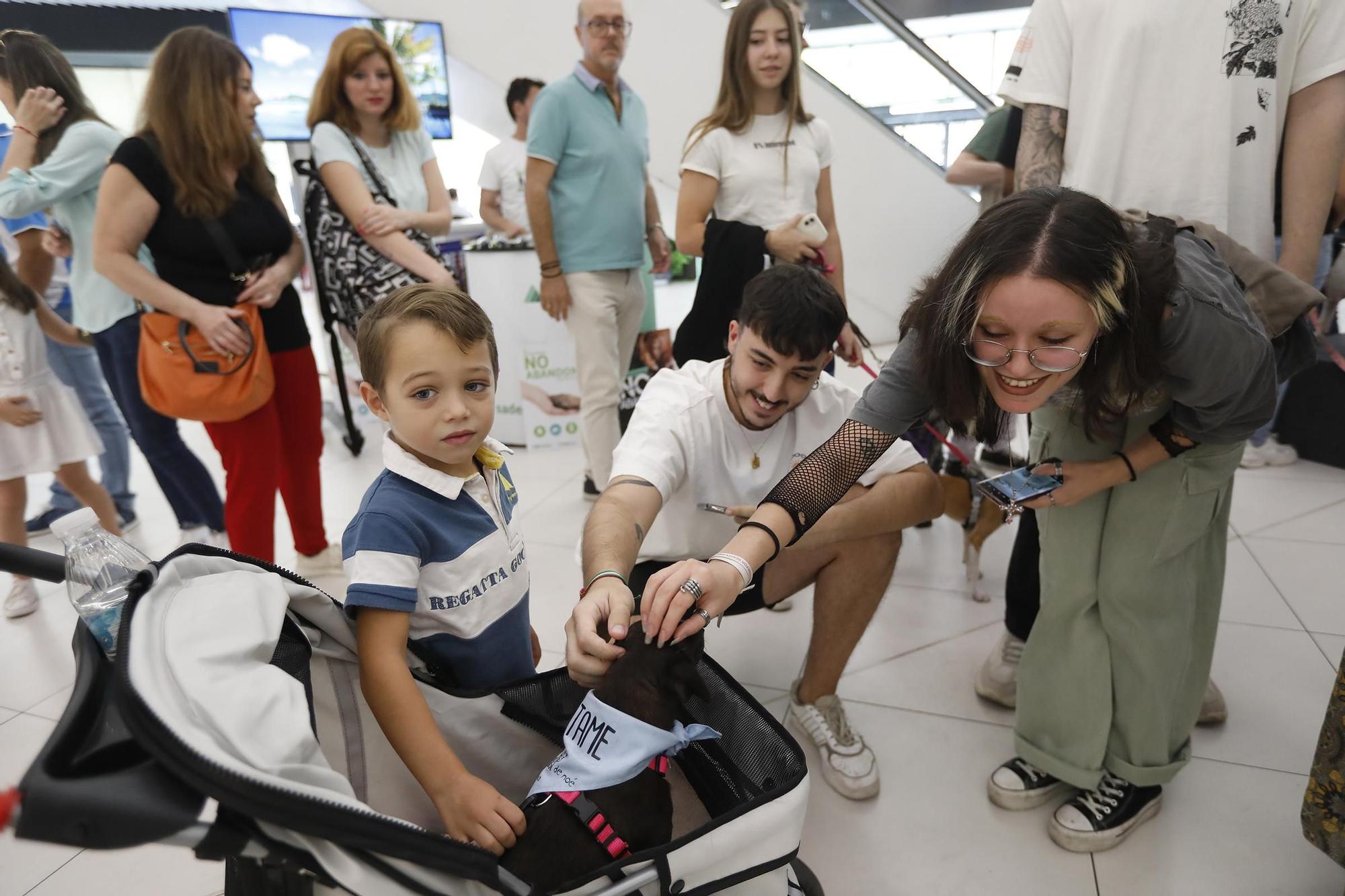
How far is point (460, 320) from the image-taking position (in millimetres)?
1057

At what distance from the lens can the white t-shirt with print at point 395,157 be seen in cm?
204

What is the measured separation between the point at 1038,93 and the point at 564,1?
4292 mm

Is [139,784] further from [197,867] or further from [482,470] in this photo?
[197,867]

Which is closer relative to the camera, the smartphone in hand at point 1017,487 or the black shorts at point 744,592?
the smartphone in hand at point 1017,487

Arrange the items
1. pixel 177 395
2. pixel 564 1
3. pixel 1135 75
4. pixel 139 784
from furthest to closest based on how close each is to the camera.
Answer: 1. pixel 564 1
2. pixel 177 395
3. pixel 1135 75
4. pixel 139 784

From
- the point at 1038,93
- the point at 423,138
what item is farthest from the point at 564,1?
the point at 1038,93

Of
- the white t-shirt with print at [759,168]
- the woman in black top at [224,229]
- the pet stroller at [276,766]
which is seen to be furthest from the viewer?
the white t-shirt with print at [759,168]

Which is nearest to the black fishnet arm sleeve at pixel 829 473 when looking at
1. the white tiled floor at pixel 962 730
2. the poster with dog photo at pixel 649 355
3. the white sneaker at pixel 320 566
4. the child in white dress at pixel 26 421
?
the white tiled floor at pixel 962 730

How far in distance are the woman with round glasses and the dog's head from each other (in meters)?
0.03

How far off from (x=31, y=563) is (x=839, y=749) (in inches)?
53.5

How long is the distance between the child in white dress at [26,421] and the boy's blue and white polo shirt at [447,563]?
5.66 ft

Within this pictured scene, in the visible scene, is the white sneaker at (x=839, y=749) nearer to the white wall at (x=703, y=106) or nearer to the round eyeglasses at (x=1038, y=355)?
the round eyeglasses at (x=1038, y=355)

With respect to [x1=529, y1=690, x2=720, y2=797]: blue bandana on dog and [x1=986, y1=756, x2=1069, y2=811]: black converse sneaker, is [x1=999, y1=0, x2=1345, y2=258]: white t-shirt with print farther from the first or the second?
[x1=529, y1=690, x2=720, y2=797]: blue bandana on dog

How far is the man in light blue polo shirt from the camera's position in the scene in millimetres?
2447
